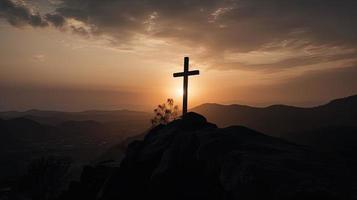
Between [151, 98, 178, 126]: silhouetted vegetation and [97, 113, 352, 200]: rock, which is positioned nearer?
[97, 113, 352, 200]: rock

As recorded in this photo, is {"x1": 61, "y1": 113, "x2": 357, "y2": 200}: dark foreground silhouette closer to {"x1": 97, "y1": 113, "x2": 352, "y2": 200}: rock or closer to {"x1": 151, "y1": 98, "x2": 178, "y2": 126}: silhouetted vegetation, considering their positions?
{"x1": 97, "y1": 113, "x2": 352, "y2": 200}: rock

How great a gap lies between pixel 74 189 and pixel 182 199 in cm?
1090

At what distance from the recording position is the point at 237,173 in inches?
418

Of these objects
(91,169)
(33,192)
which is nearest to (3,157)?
(33,192)

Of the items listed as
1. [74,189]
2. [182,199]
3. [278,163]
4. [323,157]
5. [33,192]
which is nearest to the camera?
[278,163]

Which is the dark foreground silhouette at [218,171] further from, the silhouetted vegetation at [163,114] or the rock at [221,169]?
the silhouetted vegetation at [163,114]

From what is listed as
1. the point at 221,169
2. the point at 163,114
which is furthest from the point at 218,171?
the point at 163,114

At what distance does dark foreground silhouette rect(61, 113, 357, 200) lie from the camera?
905 centimetres

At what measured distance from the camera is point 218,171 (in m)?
12.8

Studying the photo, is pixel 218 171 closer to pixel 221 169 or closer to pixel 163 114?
pixel 221 169

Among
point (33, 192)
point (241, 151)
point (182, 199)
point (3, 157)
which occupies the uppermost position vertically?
point (241, 151)

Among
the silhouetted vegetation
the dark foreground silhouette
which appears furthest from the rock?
the silhouetted vegetation

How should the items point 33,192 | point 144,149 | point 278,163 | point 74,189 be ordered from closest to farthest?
point 278,163
point 144,149
point 74,189
point 33,192

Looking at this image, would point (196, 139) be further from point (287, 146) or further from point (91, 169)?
point (91, 169)
